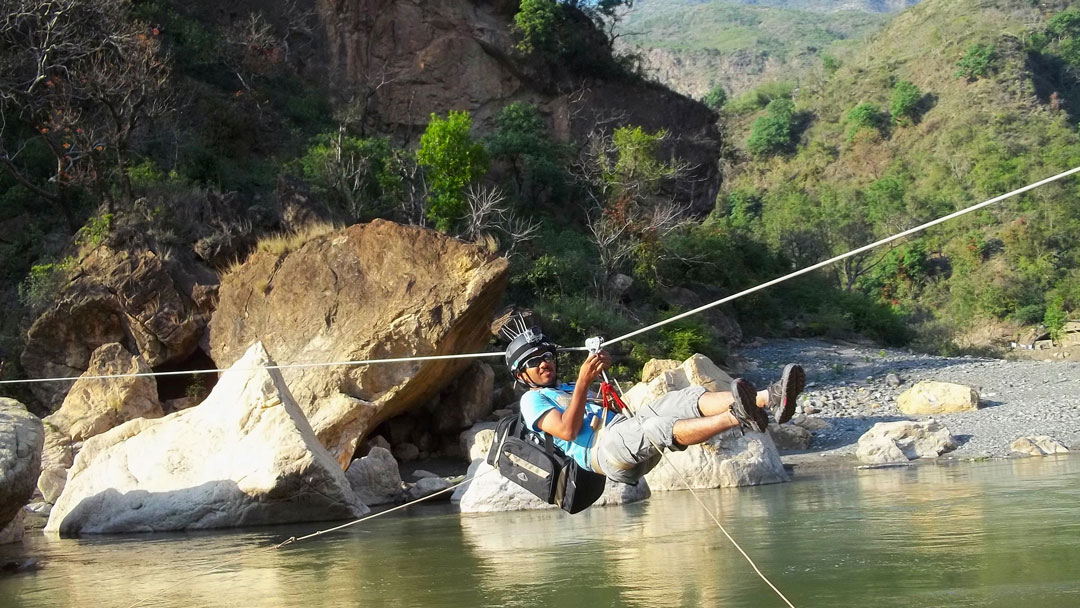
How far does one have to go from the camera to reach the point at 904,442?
18.6 meters

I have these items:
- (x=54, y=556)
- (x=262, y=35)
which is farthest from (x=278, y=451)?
(x=262, y=35)

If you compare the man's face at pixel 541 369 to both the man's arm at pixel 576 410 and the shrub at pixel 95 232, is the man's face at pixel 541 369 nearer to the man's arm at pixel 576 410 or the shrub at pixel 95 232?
the man's arm at pixel 576 410

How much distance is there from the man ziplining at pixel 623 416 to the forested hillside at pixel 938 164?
36.8m

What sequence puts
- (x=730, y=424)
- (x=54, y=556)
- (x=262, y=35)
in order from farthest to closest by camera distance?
1. (x=262, y=35)
2. (x=54, y=556)
3. (x=730, y=424)

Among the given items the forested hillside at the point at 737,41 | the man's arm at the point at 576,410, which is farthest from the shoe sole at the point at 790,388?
the forested hillside at the point at 737,41

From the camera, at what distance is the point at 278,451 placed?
1322 centimetres

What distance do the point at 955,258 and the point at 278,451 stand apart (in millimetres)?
50275

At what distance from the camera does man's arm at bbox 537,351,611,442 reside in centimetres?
648

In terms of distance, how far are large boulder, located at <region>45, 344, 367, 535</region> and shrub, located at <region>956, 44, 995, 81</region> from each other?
67.0 m

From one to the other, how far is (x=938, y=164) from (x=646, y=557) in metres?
61.4

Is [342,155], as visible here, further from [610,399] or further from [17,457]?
[610,399]

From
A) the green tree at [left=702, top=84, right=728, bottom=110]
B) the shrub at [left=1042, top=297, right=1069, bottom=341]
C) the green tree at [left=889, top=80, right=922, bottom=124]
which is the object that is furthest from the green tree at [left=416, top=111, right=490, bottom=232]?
the green tree at [left=702, top=84, right=728, bottom=110]

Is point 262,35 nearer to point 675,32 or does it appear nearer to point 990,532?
point 990,532

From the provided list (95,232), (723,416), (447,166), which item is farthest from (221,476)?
(447,166)
